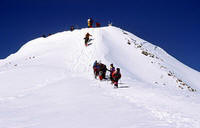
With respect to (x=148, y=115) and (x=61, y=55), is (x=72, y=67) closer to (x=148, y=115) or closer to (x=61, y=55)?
(x=61, y=55)

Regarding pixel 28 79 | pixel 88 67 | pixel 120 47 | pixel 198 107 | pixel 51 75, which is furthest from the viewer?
pixel 120 47

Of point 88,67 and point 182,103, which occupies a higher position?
point 88,67

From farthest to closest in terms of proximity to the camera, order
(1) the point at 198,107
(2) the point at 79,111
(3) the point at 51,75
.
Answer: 1. (3) the point at 51,75
2. (1) the point at 198,107
3. (2) the point at 79,111

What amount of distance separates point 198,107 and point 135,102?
285 cm

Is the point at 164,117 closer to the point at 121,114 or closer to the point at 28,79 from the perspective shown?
the point at 121,114

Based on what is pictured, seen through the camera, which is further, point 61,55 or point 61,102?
point 61,55

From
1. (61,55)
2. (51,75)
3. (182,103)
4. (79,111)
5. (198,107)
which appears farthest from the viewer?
(61,55)

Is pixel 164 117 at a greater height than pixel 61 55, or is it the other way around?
pixel 61 55

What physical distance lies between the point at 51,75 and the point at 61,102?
9127 mm

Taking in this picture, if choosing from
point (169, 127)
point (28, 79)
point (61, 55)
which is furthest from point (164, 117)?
point (61, 55)

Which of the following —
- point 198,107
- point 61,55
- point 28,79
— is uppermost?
point 61,55

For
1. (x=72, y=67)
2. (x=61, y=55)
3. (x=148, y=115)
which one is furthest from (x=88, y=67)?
(x=148, y=115)

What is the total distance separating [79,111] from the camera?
7555 millimetres

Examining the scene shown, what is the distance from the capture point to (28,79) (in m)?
16.0
